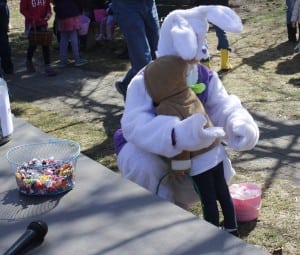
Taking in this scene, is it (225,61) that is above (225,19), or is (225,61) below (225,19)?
below

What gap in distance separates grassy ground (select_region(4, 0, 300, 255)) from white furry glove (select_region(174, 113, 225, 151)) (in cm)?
74

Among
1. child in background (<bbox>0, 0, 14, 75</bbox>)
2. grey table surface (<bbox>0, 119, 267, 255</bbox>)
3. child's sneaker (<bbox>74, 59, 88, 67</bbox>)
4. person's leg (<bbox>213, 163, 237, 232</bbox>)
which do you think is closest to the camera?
grey table surface (<bbox>0, 119, 267, 255</bbox>)

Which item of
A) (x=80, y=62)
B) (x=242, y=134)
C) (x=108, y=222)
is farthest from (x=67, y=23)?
(x=108, y=222)

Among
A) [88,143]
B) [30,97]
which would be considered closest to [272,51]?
[30,97]

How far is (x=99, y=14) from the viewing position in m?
8.66

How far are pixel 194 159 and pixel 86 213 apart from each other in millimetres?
754

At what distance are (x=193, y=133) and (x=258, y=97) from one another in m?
3.18

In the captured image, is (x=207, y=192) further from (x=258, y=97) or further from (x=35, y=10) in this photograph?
(x=35, y=10)

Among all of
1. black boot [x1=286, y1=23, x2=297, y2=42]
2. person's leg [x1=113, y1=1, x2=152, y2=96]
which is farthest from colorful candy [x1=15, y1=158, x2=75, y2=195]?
black boot [x1=286, y1=23, x2=297, y2=42]

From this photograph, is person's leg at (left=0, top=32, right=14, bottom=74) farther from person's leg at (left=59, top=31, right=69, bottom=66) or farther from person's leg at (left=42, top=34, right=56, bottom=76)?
person's leg at (left=59, top=31, right=69, bottom=66)

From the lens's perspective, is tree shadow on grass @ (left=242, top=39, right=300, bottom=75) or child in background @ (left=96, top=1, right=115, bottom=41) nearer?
tree shadow on grass @ (left=242, top=39, right=300, bottom=75)

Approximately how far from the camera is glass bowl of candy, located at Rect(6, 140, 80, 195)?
2.34 meters

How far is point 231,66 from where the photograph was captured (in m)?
6.70

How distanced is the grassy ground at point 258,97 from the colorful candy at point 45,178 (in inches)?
45.4
